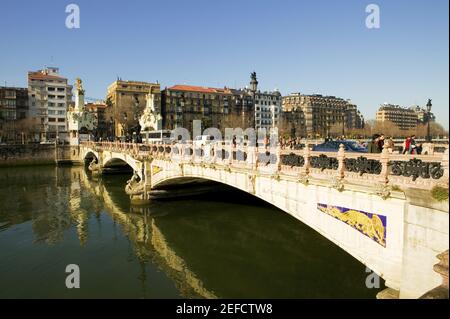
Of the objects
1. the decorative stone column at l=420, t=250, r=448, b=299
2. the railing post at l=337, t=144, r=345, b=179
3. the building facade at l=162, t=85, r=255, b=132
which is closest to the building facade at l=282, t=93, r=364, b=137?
the building facade at l=162, t=85, r=255, b=132

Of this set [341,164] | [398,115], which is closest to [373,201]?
[341,164]

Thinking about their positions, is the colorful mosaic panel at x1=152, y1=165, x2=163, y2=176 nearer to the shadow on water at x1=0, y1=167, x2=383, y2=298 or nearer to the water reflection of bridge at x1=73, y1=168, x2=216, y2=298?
the shadow on water at x1=0, y1=167, x2=383, y2=298

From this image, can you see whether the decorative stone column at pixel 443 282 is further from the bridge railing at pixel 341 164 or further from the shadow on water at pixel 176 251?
the shadow on water at pixel 176 251

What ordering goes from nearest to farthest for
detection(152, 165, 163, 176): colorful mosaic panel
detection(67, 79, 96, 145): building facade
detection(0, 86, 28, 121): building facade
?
detection(152, 165, 163, 176): colorful mosaic panel → detection(67, 79, 96, 145): building facade → detection(0, 86, 28, 121): building facade

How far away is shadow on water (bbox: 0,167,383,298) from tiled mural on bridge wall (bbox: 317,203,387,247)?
3.17m

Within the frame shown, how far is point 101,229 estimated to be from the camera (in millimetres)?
20266

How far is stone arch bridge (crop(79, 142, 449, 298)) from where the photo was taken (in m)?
7.13

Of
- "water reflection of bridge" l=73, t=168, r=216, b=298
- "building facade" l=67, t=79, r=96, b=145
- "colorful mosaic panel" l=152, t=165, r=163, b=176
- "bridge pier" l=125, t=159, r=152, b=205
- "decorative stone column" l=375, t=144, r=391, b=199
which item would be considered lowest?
"water reflection of bridge" l=73, t=168, r=216, b=298
